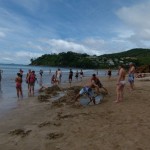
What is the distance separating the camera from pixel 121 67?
13398 mm

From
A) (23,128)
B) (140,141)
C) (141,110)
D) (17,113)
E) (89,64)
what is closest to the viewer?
(140,141)

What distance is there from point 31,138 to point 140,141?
3021mm

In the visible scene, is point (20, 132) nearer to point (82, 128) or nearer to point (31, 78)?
point (82, 128)

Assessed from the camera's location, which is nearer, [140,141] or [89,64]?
[140,141]

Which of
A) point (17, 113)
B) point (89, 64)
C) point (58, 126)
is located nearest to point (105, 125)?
point (58, 126)

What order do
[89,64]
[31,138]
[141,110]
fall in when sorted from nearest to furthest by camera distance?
[31,138], [141,110], [89,64]

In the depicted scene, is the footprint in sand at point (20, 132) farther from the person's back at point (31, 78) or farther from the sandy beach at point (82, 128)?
the person's back at point (31, 78)

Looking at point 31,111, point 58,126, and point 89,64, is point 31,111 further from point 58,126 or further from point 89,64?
point 89,64

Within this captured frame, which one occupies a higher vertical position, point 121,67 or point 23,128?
point 121,67

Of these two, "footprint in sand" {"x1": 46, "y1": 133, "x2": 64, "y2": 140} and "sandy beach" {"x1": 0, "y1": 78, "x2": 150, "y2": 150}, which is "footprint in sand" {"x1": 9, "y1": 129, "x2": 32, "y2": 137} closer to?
"sandy beach" {"x1": 0, "y1": 78, "x2": 150, "y2": 150}

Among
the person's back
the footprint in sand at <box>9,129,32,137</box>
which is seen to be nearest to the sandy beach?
the footprint in sand at <box>9,129,32,137</box>

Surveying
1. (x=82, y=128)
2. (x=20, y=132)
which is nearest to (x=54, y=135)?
(x=82, y=128)

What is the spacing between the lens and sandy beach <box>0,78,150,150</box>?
7539 millimetres

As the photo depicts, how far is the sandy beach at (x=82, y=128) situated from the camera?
7.54 metres
